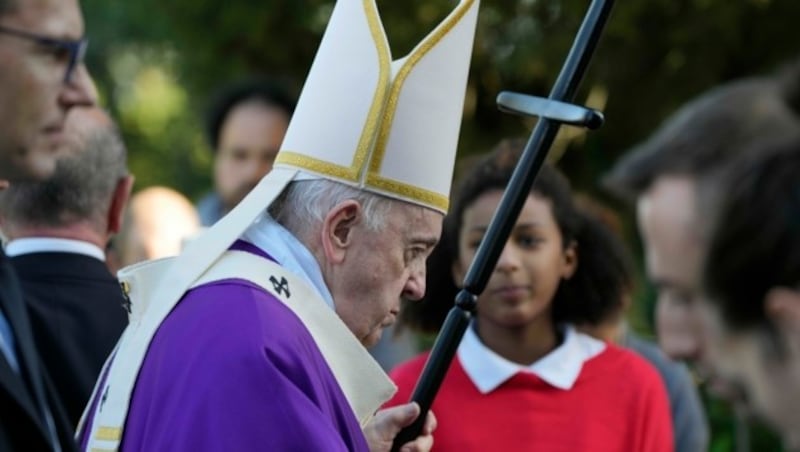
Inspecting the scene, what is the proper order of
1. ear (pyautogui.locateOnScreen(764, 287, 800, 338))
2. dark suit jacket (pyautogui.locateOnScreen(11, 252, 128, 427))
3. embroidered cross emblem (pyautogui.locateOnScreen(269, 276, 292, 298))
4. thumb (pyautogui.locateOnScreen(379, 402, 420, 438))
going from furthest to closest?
dark suit jacket (pyautogui.locateOnScreen(11, 252, 128, 427)) < thumb (pyautogui.locateOnScreen(379, 402, 420, 438)) < embroidered cross emblem (pyautogui.locateOnScreen(269, 276, 292, 298)) < ear (pyautogui.locateOnScreen(764, 287, 800, 338))

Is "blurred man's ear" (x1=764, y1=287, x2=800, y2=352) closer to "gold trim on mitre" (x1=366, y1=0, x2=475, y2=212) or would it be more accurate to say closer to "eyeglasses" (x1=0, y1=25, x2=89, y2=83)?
"eyeglasses" (x1=0, y1=25, x2=89, y2=83)

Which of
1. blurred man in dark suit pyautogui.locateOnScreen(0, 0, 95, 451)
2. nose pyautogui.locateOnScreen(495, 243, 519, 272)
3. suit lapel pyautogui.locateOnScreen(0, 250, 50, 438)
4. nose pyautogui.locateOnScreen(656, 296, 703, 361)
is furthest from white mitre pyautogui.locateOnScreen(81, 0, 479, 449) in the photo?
nose pyautogui.locateOnScreen(656, 296, 703, 361)

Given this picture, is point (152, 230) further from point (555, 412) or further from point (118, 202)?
point (555, 412)

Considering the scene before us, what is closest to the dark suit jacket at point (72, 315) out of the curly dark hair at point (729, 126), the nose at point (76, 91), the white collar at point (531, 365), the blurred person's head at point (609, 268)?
the white collar at point (531, 365)

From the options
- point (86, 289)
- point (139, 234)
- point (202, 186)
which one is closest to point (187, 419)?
point (86, 289)

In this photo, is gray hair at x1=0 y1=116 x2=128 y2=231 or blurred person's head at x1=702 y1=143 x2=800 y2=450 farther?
gray hair at x1=0 y1=116 x2=128 y2=231

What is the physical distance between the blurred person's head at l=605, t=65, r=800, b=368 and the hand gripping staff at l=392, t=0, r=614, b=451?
1432 millimetres

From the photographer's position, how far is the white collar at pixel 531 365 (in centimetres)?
526

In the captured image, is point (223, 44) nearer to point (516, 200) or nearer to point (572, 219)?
point (572, 219)

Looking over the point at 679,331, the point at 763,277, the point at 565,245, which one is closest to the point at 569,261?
the point at 565,245

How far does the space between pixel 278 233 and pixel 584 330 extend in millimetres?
2094

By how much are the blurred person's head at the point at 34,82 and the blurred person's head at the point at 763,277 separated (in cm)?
143

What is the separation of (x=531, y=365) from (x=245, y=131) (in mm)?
2474

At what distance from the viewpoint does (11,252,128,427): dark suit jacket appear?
4.65m
